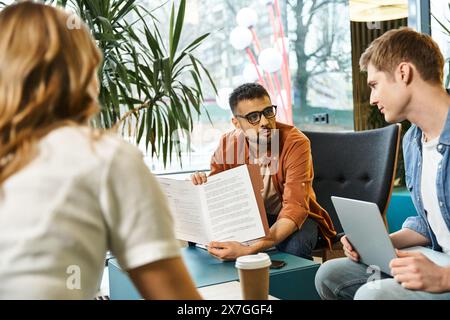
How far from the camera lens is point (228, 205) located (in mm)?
1775

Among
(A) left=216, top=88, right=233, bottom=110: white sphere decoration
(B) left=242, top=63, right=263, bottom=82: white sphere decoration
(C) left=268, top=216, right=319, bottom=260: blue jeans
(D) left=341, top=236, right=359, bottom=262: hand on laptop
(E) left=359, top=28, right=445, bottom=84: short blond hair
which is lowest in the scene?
(C) left=268, top=216, right=319, bottom=260: blue jeans

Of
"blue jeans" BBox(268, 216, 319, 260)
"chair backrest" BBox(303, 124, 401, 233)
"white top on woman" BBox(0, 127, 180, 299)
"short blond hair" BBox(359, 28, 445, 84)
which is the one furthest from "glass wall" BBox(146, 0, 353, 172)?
"white top on woman" BBox(0, 127, 180, 299)

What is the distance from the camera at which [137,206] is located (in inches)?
26.4

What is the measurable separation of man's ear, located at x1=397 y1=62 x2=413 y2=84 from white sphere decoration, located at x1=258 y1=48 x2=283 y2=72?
2867 millimetres

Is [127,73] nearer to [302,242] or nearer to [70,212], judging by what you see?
[302,242]

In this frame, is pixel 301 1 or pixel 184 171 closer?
pixel 184 171

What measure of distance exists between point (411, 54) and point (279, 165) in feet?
2.88

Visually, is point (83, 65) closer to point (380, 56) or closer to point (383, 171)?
point (380, 56)

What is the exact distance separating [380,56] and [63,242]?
1.32m

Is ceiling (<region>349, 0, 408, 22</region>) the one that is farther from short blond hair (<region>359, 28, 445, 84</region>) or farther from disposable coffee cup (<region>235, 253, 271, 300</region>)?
disposable coffee cup (<region>235, 253, 271, 300</region>)

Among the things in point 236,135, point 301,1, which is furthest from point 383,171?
point 301,1

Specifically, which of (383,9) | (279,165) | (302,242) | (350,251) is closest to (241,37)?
(383,9)

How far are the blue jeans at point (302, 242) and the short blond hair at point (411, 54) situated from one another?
0.85 metres

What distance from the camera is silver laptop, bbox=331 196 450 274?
4.52 ft
